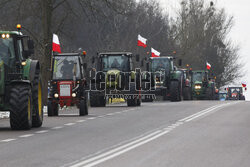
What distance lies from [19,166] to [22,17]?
27562mm

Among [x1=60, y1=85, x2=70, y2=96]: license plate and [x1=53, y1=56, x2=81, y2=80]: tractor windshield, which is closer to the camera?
[x1=60, y1=85, x2=70, y2=96]: license plate

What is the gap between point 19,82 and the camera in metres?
18.3

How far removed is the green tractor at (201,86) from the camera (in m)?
61.2

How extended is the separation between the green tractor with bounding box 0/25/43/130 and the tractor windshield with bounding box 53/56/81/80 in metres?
Result: 6.67

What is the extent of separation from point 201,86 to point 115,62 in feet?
87.7

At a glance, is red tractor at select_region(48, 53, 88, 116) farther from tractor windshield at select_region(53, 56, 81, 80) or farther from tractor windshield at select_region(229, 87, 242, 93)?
tractor windshield at select_region(229, 87, 242, 93)

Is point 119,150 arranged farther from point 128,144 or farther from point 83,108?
point 83,108

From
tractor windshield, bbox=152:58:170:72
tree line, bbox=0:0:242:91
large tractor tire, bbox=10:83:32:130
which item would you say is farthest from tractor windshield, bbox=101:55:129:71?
tree line, bbox=0:0:242:91

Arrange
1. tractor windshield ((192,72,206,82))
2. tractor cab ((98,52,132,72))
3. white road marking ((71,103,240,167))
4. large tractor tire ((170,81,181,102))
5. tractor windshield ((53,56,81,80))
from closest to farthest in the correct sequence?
white road marking ((71,103,240,167))
tractor windshield ((53,56,81,80))
tractor cab ((98,52,132,72))
large tractor tire ((170,81,181,102))
tractor windshield ((192,72,206,82))

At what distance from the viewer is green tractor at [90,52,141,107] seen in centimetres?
3444

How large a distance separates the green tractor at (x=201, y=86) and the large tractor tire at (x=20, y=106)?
43.7m

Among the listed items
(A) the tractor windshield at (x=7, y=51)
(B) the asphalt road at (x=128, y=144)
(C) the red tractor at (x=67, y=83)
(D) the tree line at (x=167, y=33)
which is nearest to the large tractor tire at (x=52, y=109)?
(C) the red tractor at (x=67, y=83)

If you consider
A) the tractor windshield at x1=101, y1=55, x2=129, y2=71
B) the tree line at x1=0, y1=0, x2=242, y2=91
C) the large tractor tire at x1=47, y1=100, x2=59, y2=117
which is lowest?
the large tractor tire at x1=47, y1=100, x2=59, y2=117

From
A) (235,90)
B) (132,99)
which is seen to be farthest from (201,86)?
(132,99)
